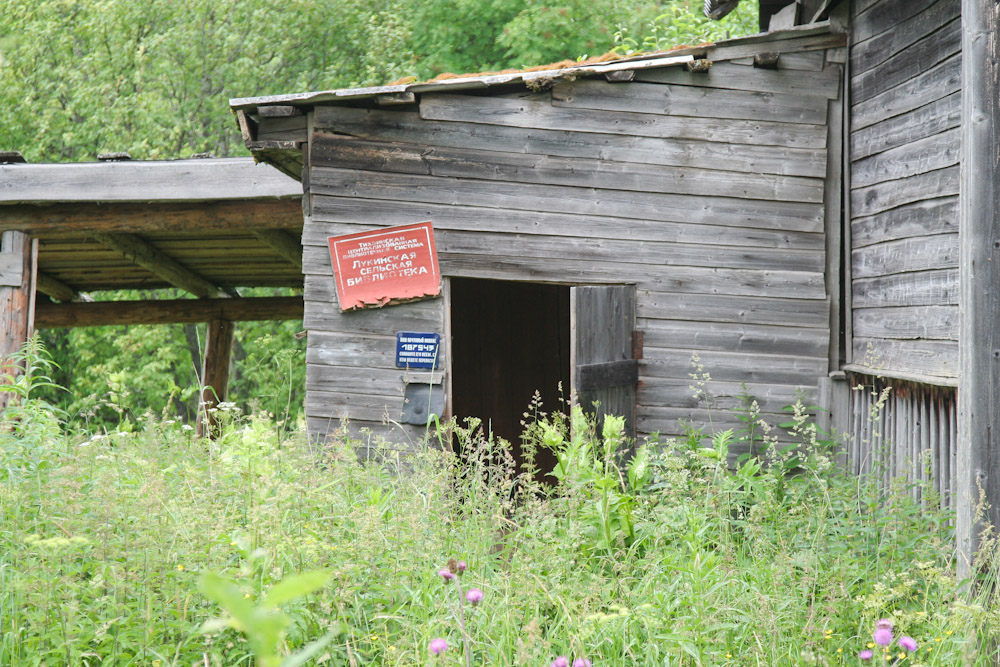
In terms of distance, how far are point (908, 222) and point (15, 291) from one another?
7270 mm

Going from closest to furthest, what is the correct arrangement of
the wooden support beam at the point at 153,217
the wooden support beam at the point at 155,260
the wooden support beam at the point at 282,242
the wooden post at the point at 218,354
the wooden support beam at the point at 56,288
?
the wooden support beam at the point at 153,217 → the wooden support beam at the point at 282,242 → the wooden support beam at the point at 155,260 → the wooden support beam at the point at 56,288 → the wooden post at the point at 218,354

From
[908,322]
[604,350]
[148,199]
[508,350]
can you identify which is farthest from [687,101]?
[148,199]

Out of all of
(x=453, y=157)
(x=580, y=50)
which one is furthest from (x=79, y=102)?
(x=453, y=157)

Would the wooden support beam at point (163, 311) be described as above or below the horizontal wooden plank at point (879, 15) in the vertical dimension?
below

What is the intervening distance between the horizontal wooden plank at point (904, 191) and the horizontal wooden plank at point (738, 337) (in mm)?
976

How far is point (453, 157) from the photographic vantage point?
20.7ft

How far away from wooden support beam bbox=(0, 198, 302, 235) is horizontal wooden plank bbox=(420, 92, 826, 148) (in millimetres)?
2126

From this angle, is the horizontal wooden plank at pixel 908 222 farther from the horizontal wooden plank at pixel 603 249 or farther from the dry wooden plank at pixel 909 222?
the horizontal wooden plank at pixel 603 249

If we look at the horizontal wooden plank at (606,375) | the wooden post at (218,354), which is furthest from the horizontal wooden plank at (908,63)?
the wooden post at (218,354)

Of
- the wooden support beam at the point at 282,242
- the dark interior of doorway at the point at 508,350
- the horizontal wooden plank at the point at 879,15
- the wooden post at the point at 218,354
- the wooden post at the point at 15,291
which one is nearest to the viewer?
the horizontal wooden plank at the point at 879,15

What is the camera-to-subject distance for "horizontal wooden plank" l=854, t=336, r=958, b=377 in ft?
15.7

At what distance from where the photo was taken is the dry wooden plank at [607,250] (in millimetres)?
6293

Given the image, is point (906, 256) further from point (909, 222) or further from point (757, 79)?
point (757, 79)

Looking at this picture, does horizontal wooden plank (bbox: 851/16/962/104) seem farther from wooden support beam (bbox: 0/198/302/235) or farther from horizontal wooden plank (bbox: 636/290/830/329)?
wooden support beam (bbox: 0/198/302/235)
